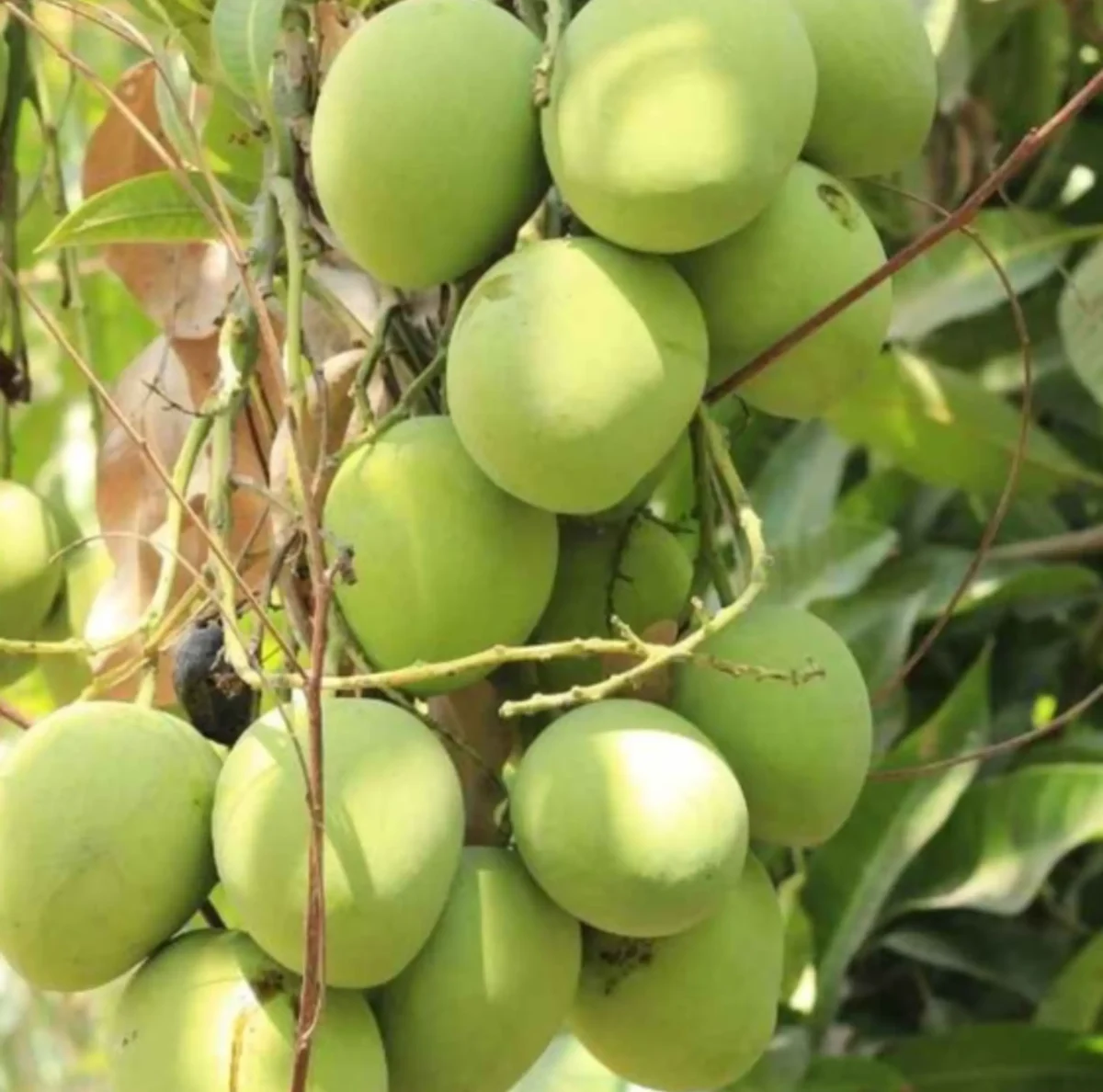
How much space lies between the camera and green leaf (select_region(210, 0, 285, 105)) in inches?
23.0

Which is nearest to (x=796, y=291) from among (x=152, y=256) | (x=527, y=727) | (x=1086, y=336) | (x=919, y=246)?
(x=919, y=246)

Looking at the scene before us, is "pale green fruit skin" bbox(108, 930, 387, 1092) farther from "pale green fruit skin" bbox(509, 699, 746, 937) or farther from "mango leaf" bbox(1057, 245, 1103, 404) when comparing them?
"mango leaf" bbox(1057, 245, 1103, 404)

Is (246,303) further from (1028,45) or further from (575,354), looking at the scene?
(1028,45)

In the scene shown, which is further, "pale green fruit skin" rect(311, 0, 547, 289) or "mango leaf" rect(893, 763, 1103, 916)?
"mango leaf" rect(893, 763, 1103, 916)

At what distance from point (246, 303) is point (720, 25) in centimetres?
16

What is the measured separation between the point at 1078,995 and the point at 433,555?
56 centimetres

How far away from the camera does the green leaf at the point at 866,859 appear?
906 millimetres

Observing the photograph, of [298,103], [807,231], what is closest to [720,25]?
[807,231]

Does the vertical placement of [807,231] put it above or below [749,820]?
above

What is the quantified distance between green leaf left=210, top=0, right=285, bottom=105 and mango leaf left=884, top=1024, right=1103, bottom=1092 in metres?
0.56

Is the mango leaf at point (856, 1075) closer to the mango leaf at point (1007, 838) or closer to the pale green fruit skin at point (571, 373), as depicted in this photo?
the mango leaf at point (1007, 838)

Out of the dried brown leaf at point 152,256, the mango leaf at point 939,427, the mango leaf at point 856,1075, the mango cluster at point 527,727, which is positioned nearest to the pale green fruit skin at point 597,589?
the mango cluster at point 527,727

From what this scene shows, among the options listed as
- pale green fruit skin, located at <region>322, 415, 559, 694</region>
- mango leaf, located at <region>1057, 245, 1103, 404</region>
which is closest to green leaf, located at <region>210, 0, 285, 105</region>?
pale green fruit skin, located at <region>322, 415, 559, 694</region>

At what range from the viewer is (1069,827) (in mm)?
880
